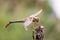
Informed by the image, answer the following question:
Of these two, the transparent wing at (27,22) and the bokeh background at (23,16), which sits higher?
the bokeh background at (23,16)

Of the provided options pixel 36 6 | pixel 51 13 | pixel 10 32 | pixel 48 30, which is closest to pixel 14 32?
pixel 10 32

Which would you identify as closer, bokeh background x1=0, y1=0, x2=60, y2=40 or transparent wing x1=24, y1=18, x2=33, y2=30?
transparent wing x1=24, y1=18, x2=33, y2=30

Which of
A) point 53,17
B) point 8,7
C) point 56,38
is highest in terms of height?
point 8,7

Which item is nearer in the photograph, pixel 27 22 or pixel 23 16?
pixel 27 22

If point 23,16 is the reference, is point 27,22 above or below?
below

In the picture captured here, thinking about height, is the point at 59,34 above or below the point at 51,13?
below

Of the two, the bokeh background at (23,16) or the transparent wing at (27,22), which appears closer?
the transparent wing at (27,22)

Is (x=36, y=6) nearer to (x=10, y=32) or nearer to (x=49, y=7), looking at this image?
(x=49, y=7)

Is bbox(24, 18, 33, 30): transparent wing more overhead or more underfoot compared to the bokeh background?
more underfoot
